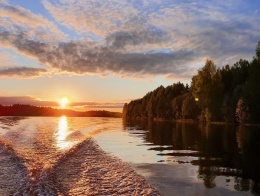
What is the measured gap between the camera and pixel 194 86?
388 ft

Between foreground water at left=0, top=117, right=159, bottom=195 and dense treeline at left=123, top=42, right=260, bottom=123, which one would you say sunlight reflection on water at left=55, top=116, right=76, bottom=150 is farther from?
dense treeline at left=123, top=42, right=260, bottom=123

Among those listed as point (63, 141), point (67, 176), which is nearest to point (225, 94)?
point (63, 141)

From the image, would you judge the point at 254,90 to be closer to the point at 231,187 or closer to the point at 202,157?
the point at 202,157

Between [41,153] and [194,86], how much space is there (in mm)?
96834

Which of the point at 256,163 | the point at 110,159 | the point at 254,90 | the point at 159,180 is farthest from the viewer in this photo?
the point at 254,90

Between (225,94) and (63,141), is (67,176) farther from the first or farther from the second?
(225,94)

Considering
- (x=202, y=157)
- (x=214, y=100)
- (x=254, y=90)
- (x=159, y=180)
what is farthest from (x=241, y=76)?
(x=159, y=180)

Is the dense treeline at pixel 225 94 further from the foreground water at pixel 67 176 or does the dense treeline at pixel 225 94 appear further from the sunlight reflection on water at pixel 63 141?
the foreground water at pixel 67 176

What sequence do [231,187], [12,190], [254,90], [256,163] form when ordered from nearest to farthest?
1. [12,190]
2. [231,187]
3. [256,163]
4. [254,90]

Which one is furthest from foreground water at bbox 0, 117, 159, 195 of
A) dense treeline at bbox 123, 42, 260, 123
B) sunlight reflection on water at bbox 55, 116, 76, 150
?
dense treeline at bbox 123, 42, 260, 123

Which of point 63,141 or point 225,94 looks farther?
point 225,94

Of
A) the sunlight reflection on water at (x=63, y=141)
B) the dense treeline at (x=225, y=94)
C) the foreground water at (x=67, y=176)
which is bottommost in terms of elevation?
the foreground water at (x=67, y=176)

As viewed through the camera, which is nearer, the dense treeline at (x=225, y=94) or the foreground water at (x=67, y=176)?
the foreground water at (x=67, y=176)

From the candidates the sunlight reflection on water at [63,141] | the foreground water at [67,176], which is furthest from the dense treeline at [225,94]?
the foreground water at [67,176]
